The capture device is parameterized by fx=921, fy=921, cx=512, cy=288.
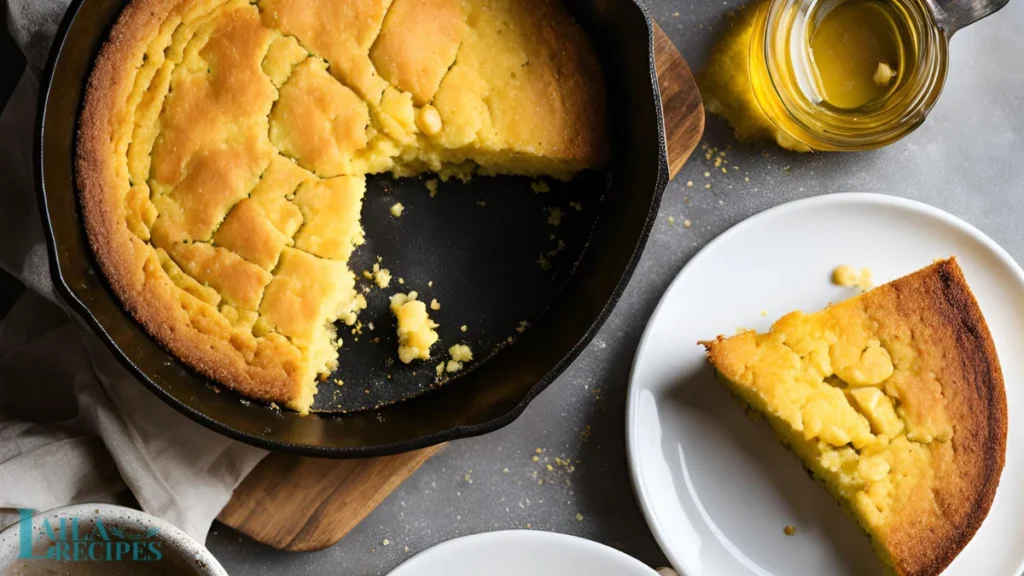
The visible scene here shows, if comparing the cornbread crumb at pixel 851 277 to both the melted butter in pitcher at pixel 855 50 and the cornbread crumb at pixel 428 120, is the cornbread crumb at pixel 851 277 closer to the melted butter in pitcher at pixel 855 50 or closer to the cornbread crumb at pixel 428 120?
the melted butter in pitcher at pixel 855 50

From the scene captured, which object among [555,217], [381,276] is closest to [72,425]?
[381,276]

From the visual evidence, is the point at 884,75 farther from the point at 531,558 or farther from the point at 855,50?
the point at 531,558

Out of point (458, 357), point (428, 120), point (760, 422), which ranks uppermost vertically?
point (428, 120)

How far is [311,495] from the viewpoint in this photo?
8.37 feet

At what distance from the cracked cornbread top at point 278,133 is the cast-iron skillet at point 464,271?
59mm

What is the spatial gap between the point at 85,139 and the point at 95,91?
0.13m

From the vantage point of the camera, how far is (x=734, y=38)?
2797 millimetres

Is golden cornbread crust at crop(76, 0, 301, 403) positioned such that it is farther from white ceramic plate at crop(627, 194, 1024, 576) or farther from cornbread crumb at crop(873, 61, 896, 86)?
cornbread crumb at crop(873, 61, 896, 86)

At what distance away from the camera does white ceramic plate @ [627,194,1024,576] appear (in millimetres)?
2672

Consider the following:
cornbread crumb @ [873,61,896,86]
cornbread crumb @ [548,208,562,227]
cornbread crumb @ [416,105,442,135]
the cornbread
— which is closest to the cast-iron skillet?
cornbread crumb @ [548,208,562,227]

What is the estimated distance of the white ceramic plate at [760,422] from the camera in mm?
2672

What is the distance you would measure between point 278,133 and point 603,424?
1.25m

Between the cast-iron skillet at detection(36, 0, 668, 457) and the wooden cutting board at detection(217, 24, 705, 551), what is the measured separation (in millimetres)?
117

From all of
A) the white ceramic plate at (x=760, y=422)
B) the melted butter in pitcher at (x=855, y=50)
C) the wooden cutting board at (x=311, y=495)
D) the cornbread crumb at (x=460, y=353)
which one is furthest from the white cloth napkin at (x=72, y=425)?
the melted butter in pitcher at (x=855, y=50)
